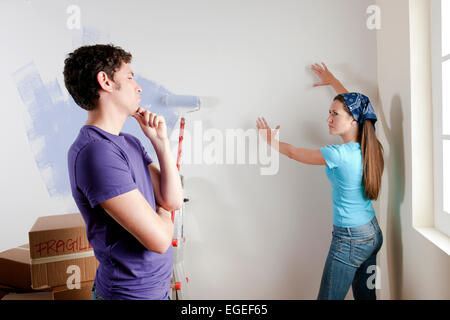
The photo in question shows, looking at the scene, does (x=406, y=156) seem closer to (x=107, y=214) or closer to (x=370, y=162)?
(x=370, y=162)

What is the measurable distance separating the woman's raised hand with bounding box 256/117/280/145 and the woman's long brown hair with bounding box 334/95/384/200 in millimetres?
493

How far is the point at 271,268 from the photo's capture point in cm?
222

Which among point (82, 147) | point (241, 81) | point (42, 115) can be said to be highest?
point (241, 81)

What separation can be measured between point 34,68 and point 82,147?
1.46 meters

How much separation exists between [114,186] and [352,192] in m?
1.19

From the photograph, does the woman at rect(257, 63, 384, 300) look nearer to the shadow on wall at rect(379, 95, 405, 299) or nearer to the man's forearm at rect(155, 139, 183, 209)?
the shadow on wall at rect(379, 95, 405, 299)

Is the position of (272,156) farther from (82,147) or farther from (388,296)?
(82,147)

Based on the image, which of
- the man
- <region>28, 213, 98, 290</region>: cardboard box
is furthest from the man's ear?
<region>28, 213, 98, 290</region>: cardboard box

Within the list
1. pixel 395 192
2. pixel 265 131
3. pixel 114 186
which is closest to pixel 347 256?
pixel 395 192

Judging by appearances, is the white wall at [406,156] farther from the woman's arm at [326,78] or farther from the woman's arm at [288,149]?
the woman's arm at [288,149]

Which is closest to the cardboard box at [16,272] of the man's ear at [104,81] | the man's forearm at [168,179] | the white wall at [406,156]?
the man's forearm at [168,179]

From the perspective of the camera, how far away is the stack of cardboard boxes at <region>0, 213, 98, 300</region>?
156 cm

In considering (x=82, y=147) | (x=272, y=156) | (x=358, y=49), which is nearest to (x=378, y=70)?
(x=358, y=49)

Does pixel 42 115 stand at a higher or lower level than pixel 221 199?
higher
